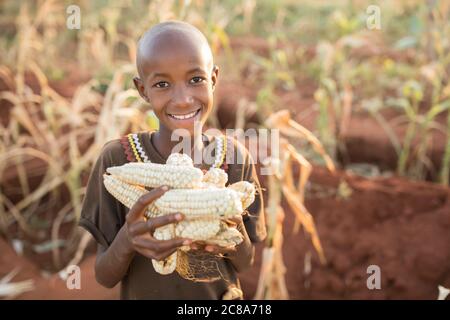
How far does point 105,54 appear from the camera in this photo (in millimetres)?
4461

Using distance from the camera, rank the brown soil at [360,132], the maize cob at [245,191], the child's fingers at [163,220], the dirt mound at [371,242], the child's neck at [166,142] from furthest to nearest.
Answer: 1. the brown soil at [360,132]
2. the dirt mound at [371,242]
3. the child's neck at [166,142]
4. the maize cob at [245,191]
5. the child's fingers at [163,220]

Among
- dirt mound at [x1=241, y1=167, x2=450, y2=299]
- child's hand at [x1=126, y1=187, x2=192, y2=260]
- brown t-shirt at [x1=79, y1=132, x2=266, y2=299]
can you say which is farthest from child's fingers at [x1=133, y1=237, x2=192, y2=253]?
dirt mound at [x1=241, y1=167, x2=450, y2=299]

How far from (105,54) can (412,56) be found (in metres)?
3.20

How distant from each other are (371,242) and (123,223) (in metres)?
1.73

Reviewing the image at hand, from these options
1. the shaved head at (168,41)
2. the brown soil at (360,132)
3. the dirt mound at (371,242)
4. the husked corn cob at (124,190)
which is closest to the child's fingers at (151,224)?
the husked corn cob at (124,190)

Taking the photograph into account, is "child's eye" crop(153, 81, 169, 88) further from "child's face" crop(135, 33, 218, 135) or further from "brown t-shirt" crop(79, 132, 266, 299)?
"brown t-shirt" crop(79, 132, 266, 299)

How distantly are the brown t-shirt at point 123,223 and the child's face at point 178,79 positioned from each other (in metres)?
0.18

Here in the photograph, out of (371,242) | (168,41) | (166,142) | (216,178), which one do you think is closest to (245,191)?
(216,178)

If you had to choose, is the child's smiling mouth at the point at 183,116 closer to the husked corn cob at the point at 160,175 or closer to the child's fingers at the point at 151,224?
the husked corn cob at the point at 160,175

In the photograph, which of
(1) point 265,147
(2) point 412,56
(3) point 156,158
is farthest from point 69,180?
(2) point 412,56

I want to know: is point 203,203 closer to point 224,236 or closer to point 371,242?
point 224,236

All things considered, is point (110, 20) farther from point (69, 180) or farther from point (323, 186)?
point (323, 186)

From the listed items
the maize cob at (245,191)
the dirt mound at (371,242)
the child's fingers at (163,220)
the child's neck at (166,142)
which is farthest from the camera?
the dirt mound at (371,242)

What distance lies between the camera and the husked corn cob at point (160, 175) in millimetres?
1343
